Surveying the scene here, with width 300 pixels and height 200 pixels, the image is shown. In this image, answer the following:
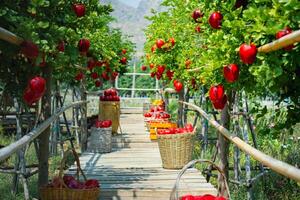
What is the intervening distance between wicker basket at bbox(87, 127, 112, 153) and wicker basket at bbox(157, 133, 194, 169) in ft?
7.08

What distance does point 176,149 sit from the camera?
759cm

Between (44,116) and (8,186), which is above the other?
(44,116)

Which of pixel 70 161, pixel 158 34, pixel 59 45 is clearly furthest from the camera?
pixel 70 161

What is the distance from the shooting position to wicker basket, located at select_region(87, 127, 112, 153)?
9.60 m

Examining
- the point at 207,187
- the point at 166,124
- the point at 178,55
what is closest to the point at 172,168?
the point at 207,187

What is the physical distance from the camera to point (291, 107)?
3750 mm

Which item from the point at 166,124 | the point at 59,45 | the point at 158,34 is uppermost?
the point at 158,34

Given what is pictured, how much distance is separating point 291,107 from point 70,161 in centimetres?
789

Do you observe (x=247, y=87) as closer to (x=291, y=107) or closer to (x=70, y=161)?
(x=291, y=107)

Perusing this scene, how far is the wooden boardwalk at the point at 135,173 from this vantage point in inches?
236

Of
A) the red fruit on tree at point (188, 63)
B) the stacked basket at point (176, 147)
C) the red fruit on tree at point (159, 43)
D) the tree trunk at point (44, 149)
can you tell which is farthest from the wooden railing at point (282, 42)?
the red fruit on tree at point (159, 43)

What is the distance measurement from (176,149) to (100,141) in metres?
2.37

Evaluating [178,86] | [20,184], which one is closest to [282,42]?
[178,86]

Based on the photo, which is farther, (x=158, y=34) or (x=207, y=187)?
(x=158, y=34)
